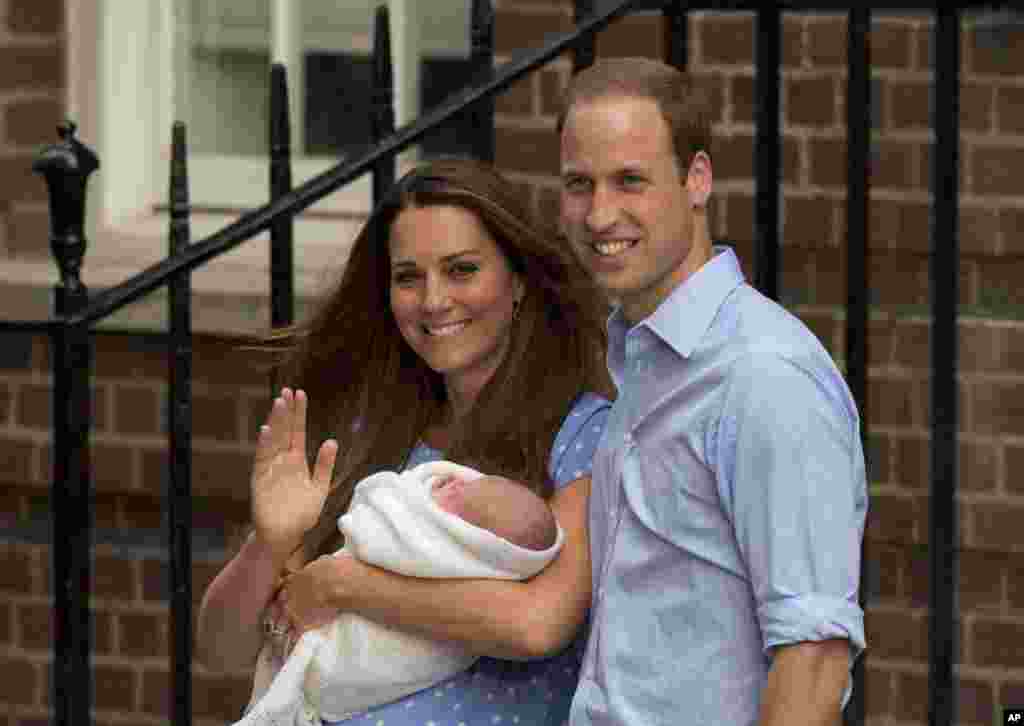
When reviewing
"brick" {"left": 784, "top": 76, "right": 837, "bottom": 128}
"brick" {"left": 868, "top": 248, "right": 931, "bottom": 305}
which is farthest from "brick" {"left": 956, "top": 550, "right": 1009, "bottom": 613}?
"brick" {"left": 784, "top": 76, "right": 837, "bottom": 128}

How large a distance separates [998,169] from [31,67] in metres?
2.15

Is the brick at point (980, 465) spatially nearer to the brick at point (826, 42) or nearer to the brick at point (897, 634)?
the brick at point (897, 634)

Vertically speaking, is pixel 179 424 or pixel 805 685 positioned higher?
pixel 179 424

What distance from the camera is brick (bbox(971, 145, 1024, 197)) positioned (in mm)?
4785

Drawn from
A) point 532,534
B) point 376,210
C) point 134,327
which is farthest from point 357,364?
point 134,327

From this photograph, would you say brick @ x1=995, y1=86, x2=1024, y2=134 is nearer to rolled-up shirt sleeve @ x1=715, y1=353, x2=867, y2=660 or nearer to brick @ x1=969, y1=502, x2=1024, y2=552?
brick @ x1=969, y1=502, x2=1024, y2=552

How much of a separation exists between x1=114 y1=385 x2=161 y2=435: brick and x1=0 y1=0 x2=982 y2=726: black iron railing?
1554 mm

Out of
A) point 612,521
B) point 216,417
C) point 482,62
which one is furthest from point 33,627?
point 612,521

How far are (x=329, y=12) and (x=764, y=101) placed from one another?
2248 millimetres

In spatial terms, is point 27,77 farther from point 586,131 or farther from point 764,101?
point 586,131

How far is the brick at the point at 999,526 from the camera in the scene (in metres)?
4.83

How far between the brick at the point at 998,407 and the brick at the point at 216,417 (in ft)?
4.98

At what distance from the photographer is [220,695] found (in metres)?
5.36

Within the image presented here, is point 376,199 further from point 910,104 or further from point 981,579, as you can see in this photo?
point 981,579
